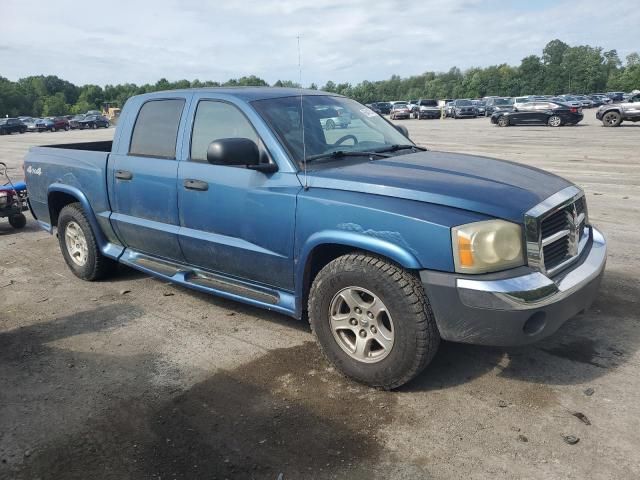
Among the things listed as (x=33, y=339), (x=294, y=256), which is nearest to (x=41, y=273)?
(x=33, y=339)

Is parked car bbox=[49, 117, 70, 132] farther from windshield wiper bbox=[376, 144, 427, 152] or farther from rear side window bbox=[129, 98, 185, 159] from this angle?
windshield wiper bbox=[376, 144, 427, 152]

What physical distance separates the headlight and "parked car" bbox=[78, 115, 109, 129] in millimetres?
54303

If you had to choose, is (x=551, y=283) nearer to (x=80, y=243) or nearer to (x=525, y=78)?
(x=80, y=243)

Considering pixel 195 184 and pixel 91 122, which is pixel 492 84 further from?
pixel 195 184

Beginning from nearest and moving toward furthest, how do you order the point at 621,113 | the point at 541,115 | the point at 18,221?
the point at 18,221 → the point at 621,113 → the point at 541,115

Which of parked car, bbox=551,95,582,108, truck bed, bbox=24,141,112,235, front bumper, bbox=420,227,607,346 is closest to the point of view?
front bumper, bbox=420,227,607,346

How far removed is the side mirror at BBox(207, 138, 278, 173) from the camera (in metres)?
3.57

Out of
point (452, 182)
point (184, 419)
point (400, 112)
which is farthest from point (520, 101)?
point (184, 419)

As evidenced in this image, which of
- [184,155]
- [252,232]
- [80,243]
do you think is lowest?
[80,243]

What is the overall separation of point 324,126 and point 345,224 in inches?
47.2

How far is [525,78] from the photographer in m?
111

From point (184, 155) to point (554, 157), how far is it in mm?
12721

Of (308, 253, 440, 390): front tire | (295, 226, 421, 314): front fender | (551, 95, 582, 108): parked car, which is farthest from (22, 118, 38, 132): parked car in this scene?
(308, 253, 440, 390): front tire

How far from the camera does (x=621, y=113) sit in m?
26.8
